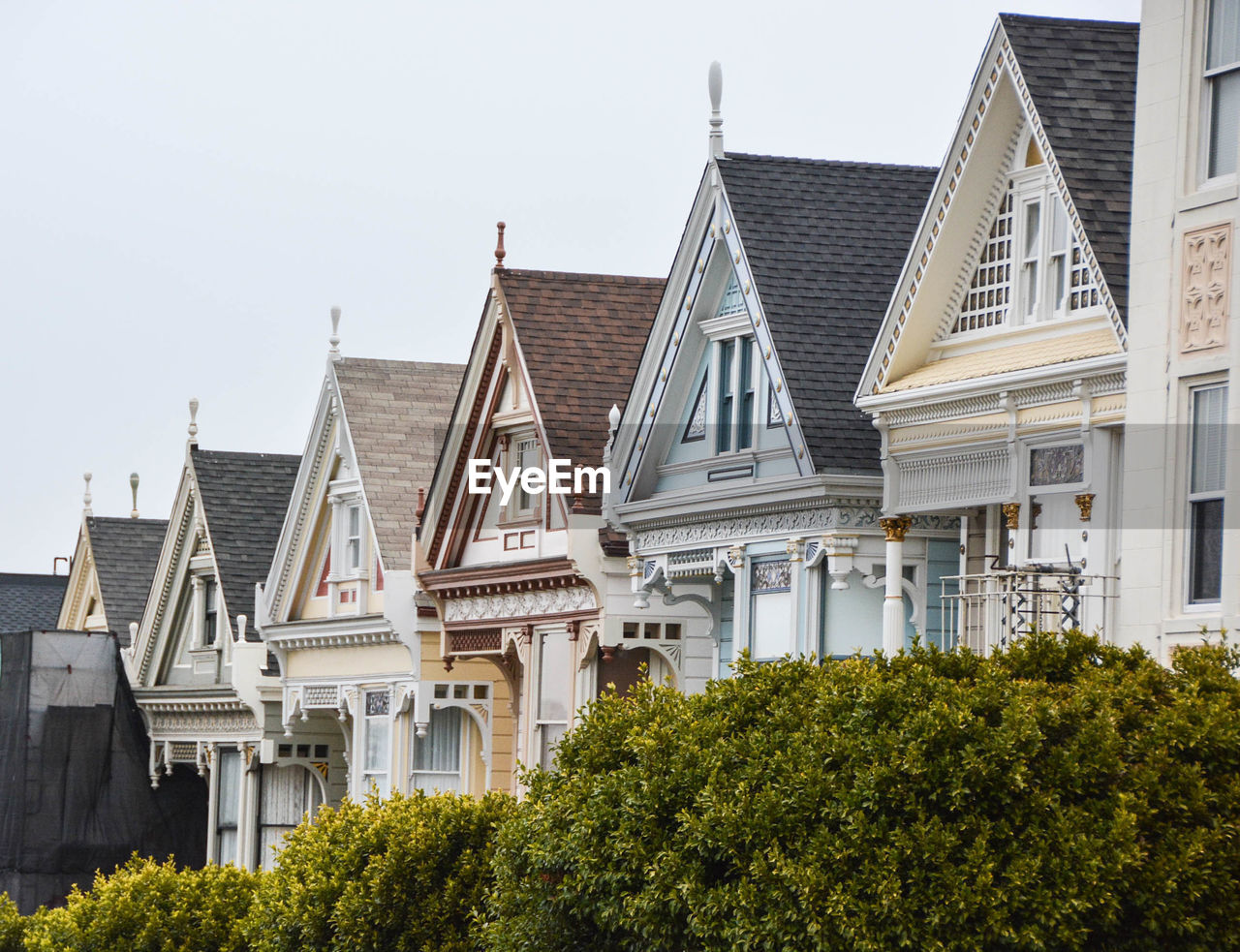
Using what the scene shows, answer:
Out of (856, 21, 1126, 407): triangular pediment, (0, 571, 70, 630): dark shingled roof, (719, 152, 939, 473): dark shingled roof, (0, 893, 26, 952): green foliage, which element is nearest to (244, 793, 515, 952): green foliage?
(719, 152, 939, 473): dark shingled roof

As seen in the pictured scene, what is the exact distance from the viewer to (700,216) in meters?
27.1

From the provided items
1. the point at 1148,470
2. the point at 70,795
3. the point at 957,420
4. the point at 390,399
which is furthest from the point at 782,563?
the point at 70,795

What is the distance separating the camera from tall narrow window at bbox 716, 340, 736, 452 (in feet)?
88.8

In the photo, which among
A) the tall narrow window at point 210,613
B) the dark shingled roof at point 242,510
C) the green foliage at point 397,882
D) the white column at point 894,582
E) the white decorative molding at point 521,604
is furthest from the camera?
the tall narrow window at point 210,613

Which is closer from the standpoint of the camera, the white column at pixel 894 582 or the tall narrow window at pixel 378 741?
the white column at pixel 894 582

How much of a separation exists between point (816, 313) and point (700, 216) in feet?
7.18

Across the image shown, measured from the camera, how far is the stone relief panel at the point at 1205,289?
18.5m

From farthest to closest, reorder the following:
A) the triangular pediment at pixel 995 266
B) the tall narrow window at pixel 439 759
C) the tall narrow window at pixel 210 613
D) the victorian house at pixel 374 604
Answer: the tall narrow window at pixel 210 613
the tall narrow window at pixel 439 759
the victorian house at pixel 374 604
the triangular pediment at pixel 995 266

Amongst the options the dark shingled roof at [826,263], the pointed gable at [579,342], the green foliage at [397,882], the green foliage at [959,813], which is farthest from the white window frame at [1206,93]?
the pointed gable at [579,342]

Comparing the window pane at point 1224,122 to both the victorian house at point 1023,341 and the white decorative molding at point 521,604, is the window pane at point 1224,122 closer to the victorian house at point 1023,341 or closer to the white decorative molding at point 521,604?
the victorian house at point 1023,341

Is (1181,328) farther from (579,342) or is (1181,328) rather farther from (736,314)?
(579,342)

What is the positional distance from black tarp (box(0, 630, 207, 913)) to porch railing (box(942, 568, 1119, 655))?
88.4 feet

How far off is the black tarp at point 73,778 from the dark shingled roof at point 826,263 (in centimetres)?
2366

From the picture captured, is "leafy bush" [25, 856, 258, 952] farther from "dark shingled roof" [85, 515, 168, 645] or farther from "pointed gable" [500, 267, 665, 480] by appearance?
"dark shingled roof" [85, 515, 168, 645]
